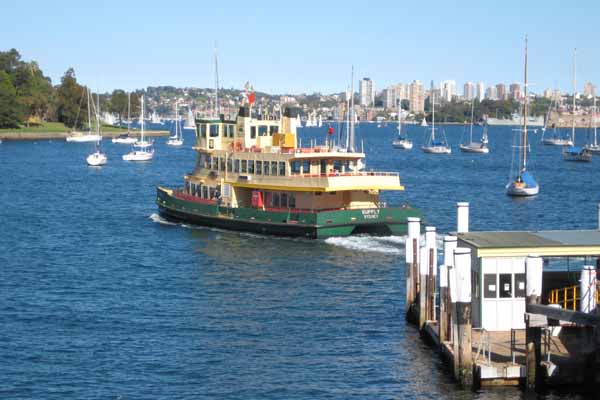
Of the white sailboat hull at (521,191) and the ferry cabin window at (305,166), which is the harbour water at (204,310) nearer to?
the ferry cabin window at (305,166)

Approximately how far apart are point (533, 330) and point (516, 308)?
8.42 feet

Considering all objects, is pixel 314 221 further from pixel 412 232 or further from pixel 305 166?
pixel 412 232

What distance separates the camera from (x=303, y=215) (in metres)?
54.6

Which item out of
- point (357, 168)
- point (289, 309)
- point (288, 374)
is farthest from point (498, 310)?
point (357, 168)

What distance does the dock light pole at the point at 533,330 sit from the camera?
86.5ft

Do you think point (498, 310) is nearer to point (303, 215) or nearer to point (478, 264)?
point (478, 264)

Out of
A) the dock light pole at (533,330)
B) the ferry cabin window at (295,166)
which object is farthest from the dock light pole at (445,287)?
the ferry cabin window at (295,166)

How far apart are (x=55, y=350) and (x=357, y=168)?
27.5 meters

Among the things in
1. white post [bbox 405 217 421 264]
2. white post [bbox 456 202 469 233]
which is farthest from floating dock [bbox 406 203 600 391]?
white post [bbox 405 217 421 264]

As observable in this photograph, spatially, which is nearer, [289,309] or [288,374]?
[288,374]

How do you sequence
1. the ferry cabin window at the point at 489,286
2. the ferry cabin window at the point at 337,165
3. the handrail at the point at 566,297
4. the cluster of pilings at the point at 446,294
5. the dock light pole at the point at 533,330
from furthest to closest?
the ferry cabin window at the point at 337,165
the handrail at the point at 566,297
the ferry cabin window at the point at 489,286
the cluster of pilings at the point at 446,294
the dock light pole at the point at 533,330

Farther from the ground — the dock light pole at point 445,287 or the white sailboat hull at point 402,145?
the dock light pole at point 445,287

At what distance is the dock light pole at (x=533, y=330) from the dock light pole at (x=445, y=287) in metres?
2.90

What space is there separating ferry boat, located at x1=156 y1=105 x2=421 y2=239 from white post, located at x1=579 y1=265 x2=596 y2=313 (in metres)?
26.2
